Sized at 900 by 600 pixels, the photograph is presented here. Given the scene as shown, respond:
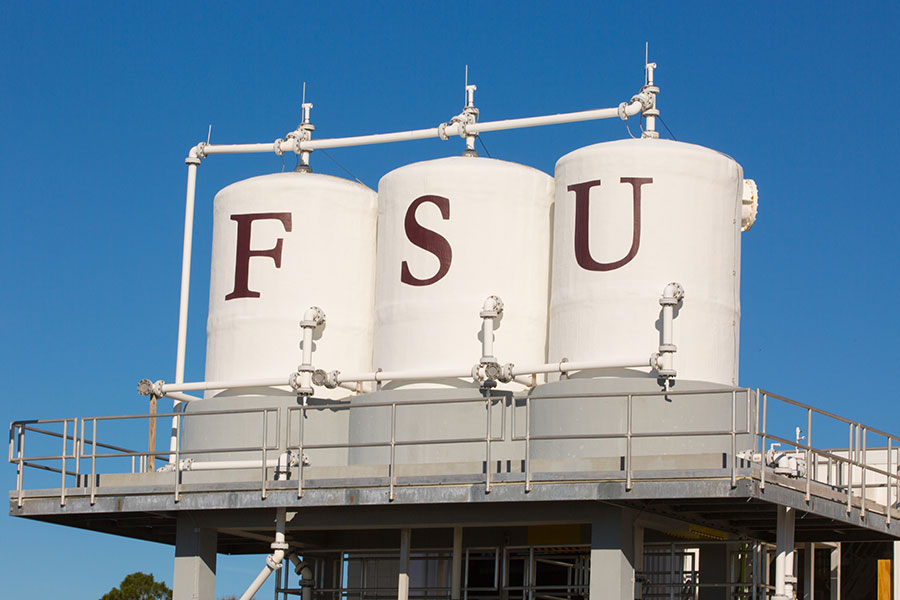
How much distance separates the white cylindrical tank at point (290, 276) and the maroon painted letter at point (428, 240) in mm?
1576

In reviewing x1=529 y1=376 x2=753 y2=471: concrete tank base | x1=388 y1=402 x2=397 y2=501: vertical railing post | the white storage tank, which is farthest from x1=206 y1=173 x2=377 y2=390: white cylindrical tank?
x1=529 y1=376 x2=753 y2=471: concrete tank base

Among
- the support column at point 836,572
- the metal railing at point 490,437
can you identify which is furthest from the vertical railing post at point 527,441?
the support column at point 836,572

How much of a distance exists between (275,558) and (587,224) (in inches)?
266

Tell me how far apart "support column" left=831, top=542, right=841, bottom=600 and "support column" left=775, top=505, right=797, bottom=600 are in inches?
339

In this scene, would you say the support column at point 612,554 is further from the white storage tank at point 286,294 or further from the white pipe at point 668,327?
the white storage tank at point 286,294

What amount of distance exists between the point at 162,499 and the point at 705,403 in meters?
8.13

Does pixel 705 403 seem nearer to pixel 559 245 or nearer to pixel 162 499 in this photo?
pixel 559 245

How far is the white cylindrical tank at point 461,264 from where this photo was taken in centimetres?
2528

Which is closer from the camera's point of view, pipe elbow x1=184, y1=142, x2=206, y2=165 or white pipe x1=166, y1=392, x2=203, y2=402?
white pipe x1=166, y1=392, x2=203, y2=402

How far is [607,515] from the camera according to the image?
22062 mm

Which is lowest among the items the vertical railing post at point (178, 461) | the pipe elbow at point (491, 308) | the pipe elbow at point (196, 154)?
the vertical railing post at point (178, 461)

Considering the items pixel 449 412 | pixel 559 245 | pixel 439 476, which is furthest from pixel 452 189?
pixel 439 476

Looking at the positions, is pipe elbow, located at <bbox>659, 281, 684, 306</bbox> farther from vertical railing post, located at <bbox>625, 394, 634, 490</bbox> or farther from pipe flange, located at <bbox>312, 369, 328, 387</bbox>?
pipe flange, located at <bbox>312, 369, 328, 387</bbox>

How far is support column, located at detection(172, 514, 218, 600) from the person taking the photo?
2467 centimetres
